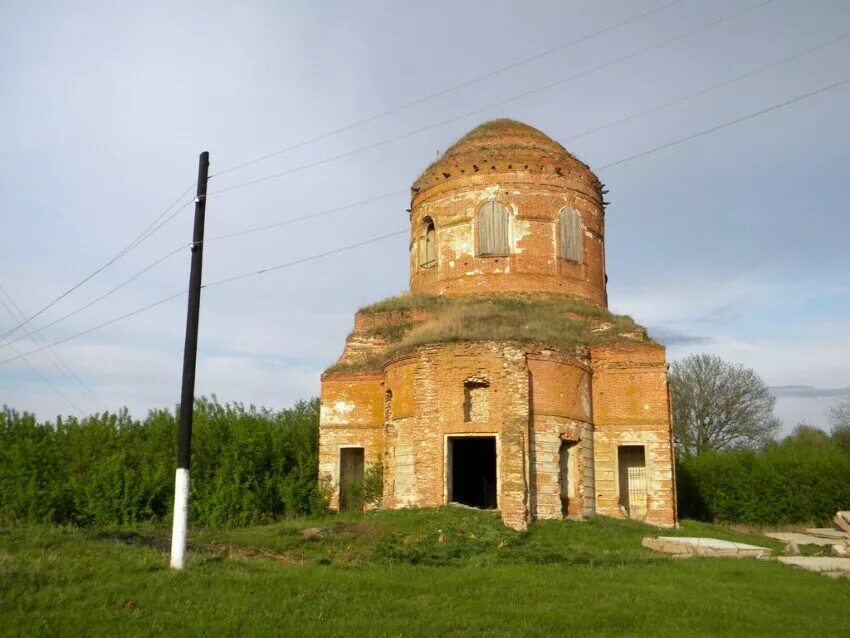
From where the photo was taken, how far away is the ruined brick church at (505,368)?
18750 mm

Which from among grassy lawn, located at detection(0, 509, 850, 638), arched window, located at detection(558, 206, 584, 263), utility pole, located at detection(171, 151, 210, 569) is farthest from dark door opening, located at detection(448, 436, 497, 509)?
utility pole, located at detection(171, 151, 210, 569)

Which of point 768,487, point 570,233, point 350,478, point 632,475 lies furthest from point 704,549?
point 768,487

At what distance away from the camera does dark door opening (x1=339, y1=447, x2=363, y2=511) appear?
21594mm

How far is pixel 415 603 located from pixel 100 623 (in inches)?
140

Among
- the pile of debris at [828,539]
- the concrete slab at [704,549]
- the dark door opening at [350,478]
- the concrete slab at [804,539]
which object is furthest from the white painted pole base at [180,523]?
the concrete slab at [804,539]

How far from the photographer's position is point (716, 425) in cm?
4325

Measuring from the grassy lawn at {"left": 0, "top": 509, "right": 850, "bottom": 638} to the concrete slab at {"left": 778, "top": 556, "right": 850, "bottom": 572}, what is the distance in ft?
1.17

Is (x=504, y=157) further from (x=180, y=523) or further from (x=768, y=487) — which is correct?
(x=180, y=523)

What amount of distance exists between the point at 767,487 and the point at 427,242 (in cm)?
1434

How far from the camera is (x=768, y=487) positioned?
27.6m

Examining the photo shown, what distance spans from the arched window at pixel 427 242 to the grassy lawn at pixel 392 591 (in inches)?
490

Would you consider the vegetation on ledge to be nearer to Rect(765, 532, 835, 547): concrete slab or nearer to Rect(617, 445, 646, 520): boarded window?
Rect(617, 445, 646, 520): boarded window

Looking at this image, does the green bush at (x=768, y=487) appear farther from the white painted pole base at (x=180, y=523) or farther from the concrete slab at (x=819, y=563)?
the white painted pole base at (x=180, y=523)

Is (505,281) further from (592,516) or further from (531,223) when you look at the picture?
(592,516)
